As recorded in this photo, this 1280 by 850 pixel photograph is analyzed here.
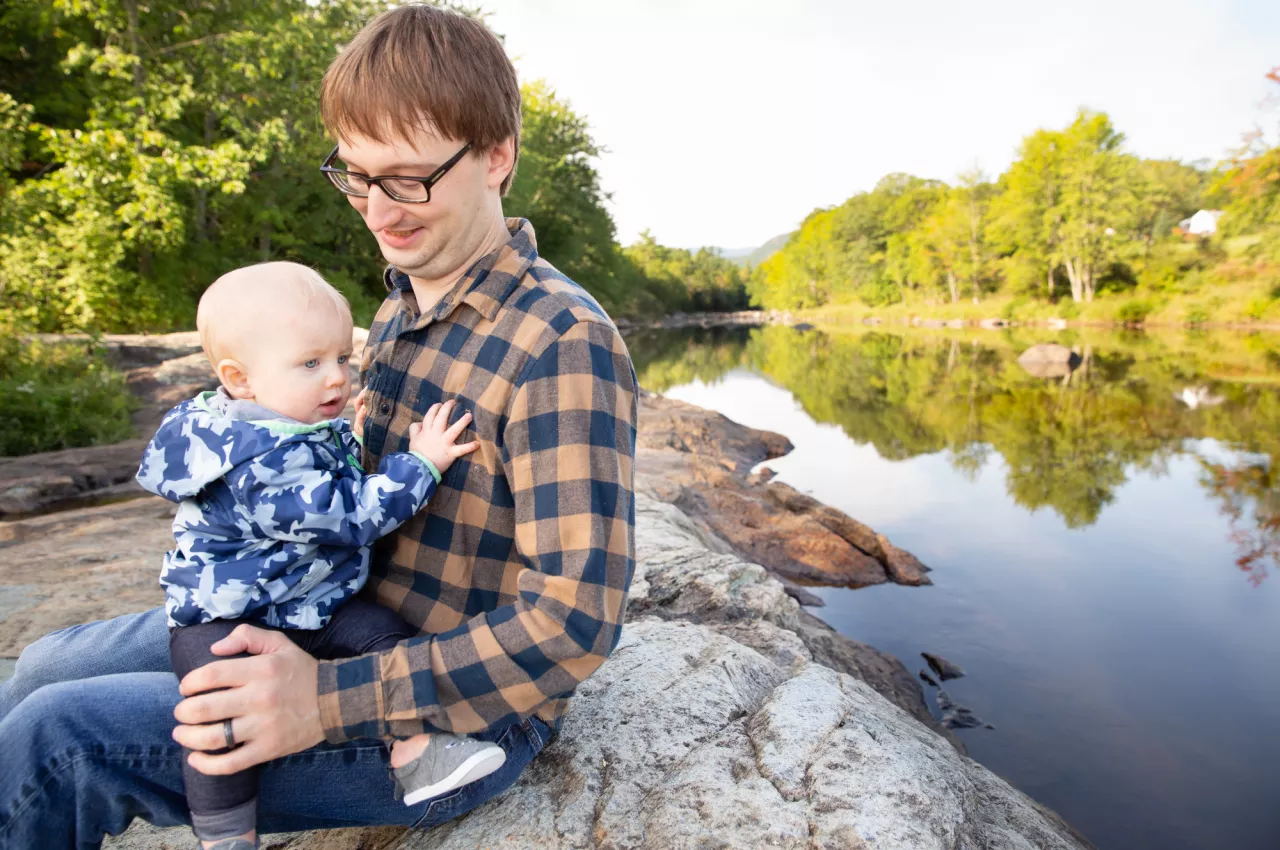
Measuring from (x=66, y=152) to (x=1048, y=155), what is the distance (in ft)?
127

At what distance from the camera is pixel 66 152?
10.1 metres

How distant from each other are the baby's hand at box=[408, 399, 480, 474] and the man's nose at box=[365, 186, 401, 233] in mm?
377

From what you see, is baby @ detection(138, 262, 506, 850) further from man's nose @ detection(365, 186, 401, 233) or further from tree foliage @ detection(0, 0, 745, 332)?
tree foliage @ detection(0, 0, 745, 332)

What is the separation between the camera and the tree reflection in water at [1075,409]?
30.6ft

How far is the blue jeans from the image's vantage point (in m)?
1.30

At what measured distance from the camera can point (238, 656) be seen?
1.38m

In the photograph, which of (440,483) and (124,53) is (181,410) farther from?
(124,53)

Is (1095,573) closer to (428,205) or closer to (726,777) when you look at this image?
(726,777)

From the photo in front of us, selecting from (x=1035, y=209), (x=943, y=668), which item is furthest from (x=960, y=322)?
(x=943, y=668)

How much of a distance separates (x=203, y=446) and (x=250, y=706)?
507 mm

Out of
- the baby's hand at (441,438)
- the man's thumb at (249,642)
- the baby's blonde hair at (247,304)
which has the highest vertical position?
the baby's blonde hair at (247,304)

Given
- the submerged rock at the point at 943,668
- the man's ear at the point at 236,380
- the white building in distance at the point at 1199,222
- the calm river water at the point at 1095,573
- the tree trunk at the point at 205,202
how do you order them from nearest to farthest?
the man's ear at the point at 236,380 → the calm river water at the point at 1095,573 → the submerged rock at the point at 943,668 → the tree trunk at the point at 205,202 → the white building in distance at the point at 1199,222

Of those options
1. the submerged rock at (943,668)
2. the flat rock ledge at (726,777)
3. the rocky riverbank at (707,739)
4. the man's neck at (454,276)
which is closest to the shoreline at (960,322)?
Answer: the submerged rock at (943,668)

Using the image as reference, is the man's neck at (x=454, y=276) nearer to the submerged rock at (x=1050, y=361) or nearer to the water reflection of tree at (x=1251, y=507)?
the water reflection of tree at (x=1251, y=507)
